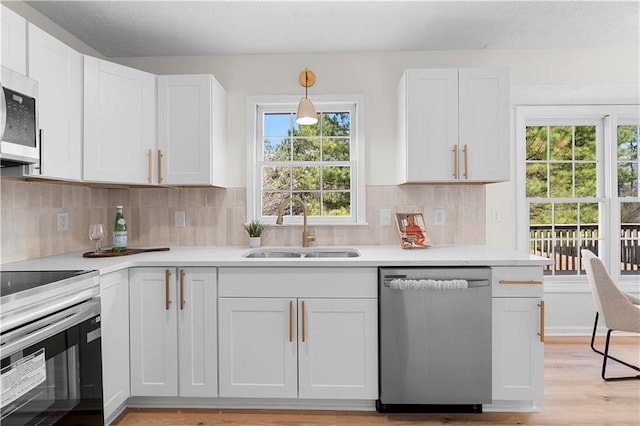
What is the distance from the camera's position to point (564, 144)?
3.51 m

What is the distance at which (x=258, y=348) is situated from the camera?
2191mm

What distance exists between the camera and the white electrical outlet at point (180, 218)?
296cm

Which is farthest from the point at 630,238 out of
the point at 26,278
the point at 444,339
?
the point at 26,278

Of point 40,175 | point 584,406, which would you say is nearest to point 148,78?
point 40,175

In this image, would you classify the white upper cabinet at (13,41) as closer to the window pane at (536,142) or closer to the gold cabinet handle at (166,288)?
the gold cabinet handle at (166,288)

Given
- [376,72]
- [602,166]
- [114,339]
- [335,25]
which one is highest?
[335,25]

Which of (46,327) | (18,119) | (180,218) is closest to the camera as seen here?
(46,327)

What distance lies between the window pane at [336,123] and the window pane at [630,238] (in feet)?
8.74

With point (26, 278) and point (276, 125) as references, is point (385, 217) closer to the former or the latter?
point (276, 125)

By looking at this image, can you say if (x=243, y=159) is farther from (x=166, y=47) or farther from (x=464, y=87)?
(x=464, y=87)

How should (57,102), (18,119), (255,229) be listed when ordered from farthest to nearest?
(255,229) → (57,102) → (18,119)

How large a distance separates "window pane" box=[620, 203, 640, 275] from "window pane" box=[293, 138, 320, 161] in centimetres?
286

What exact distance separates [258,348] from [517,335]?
4.79 feet

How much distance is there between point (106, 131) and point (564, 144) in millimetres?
3729
